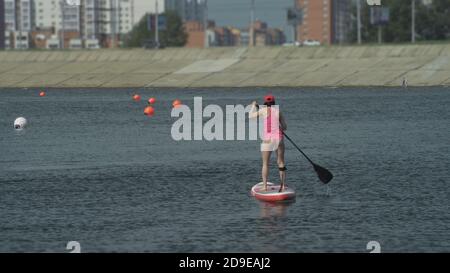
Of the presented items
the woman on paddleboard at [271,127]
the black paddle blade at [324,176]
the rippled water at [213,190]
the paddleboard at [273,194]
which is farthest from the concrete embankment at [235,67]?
the woman on paddleboard at [271,127]

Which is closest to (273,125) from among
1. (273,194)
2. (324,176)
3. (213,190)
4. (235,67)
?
(273,194)

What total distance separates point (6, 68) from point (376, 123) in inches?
3561

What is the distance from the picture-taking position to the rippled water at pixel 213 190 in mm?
28094

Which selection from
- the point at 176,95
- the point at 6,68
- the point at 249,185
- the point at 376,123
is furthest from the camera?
the point at 6,68

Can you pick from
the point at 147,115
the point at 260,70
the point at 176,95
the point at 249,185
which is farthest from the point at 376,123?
the point at 260,70

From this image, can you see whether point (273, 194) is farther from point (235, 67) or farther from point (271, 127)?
point (235, 67)

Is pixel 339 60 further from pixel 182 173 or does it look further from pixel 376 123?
pixel 182 173

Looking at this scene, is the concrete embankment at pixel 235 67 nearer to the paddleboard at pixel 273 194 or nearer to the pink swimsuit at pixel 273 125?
the paddleboard at pixel 273 194

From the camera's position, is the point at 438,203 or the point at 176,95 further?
the point at 176,95

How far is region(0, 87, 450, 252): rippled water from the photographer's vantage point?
28.1 m

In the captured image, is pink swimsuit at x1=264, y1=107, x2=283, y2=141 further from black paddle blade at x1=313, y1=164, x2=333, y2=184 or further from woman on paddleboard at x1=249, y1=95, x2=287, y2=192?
black paddle blade at x1=313, y1=164, x2=333, y2=184

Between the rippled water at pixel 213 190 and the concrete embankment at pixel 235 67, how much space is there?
54.6 metres

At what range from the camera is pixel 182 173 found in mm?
41875

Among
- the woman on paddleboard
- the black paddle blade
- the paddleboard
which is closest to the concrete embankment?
the black paddle blade
